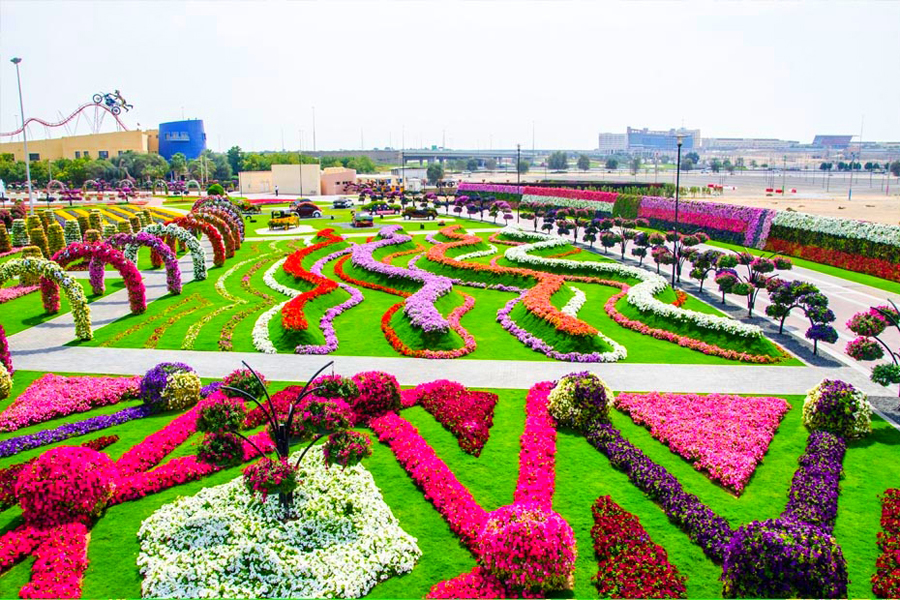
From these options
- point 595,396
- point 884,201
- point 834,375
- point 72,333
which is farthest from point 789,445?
point 884,201

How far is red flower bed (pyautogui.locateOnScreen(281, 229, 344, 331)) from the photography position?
21.0 meters

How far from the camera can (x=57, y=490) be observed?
10680 mm

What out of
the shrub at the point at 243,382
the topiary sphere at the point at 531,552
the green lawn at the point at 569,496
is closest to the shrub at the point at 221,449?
the green lawn at the point at 569,496

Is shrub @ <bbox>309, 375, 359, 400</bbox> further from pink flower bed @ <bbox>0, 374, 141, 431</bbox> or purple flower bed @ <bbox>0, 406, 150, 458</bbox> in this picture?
pink flower bed @ <bbox>0, 374, 141, 431</bbox>

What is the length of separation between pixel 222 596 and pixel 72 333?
16576mm

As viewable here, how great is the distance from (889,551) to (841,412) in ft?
14.2

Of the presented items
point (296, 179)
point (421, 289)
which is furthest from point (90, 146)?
point (421, 289)

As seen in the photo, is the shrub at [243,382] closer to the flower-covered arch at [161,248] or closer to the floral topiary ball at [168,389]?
the floral topiary ball at [168,389]

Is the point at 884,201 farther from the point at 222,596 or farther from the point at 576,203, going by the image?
the point at 222,596

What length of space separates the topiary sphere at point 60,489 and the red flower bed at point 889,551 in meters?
12.3

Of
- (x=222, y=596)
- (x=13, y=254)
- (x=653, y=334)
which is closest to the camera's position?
(x=222, y=596)

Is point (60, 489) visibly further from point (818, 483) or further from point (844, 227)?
point (844, 227)

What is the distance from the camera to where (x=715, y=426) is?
47.0 feet

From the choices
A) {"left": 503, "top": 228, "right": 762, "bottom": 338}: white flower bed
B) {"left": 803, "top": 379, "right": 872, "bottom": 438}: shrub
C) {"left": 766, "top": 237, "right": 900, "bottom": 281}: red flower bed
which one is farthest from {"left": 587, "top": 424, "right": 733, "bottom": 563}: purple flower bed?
{"left": 766, "top": 237, "right": 900, "bottom": 281}: red flower bed
